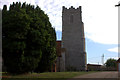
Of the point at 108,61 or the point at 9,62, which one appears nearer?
the point at 9,62

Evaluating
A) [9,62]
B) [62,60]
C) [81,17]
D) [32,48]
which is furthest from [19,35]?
[81,17]

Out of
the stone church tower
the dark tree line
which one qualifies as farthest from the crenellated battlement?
the dark tree line

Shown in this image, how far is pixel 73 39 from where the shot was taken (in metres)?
58.5

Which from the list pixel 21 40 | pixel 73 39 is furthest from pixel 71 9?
pixel 21 40

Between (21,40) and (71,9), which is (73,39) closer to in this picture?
(71,9)

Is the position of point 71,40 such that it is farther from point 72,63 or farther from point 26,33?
point 26,33

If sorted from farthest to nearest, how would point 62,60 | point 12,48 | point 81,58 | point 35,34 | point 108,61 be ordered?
point 108,61 < point 81,58 < point 62,60 < point 35,34 < point 12,48

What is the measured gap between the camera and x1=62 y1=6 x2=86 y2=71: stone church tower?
182 ft

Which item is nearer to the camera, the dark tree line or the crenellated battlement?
the dark tree line

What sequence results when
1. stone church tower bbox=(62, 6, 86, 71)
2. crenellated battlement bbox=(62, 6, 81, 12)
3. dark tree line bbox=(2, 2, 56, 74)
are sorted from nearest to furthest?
dark tree line bbox=(2, 2, 56, 74) → stone church tower bbox=(62, 6, 86, 71) → crenellated battlement bbox=(62, 6, 81, 12)

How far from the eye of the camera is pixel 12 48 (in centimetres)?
1620

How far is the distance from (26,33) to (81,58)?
4077 centimetres

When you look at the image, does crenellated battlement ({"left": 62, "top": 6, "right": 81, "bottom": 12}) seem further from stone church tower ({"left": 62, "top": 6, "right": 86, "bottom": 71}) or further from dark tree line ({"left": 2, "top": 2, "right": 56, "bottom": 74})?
dark tree line ({"left": 2, "top": 2, "right": 56, "bottom": 74})

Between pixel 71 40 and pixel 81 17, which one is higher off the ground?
pixel 81 17
